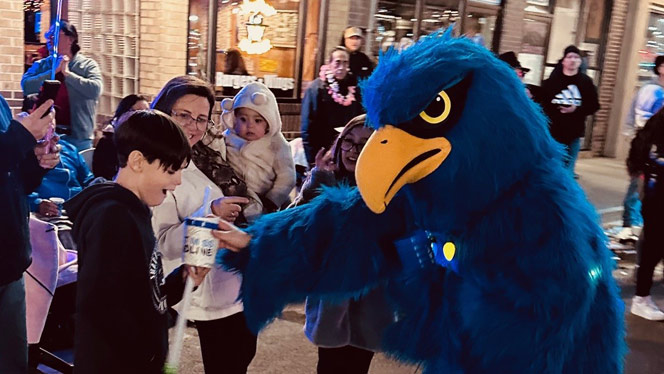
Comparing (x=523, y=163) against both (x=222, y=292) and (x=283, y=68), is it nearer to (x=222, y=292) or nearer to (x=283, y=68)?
(x=222, y=292)

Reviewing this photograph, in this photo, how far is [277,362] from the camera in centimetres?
399

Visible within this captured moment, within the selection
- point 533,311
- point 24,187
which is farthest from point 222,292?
point 533,311

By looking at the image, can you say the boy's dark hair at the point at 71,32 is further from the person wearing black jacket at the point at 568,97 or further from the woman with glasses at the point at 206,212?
the person wearing black jacket at the point at 568,97

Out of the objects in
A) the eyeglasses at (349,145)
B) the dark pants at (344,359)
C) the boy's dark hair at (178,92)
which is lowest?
the dark pants at (344,359)

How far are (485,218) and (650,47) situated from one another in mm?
14065

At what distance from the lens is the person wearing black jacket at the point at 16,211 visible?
2.53 m

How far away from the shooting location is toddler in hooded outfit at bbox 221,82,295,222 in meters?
3.12

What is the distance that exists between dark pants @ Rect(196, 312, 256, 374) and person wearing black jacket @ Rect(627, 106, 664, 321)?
3.43 metres

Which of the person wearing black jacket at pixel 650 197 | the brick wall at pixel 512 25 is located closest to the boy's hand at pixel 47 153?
the person wearing black jacket at pixel 650 197

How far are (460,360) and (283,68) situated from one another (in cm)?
725

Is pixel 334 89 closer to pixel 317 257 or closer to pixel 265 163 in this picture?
pixel 265 163

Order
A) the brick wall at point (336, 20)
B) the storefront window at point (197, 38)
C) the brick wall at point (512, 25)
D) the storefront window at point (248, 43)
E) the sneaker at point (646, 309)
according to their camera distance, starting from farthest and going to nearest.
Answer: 1. the brick wall at point (512, 25)
2. the brick wall at point (336, 20)
3. the storefront window at point (248, 43)
4. the storefront window at point (197, 38)
5. the sneaker at point (646, 309)

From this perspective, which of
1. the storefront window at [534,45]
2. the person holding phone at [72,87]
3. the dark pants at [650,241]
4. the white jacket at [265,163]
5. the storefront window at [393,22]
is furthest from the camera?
the storefront window at [534,45]

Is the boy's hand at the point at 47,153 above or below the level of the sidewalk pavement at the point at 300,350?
above
